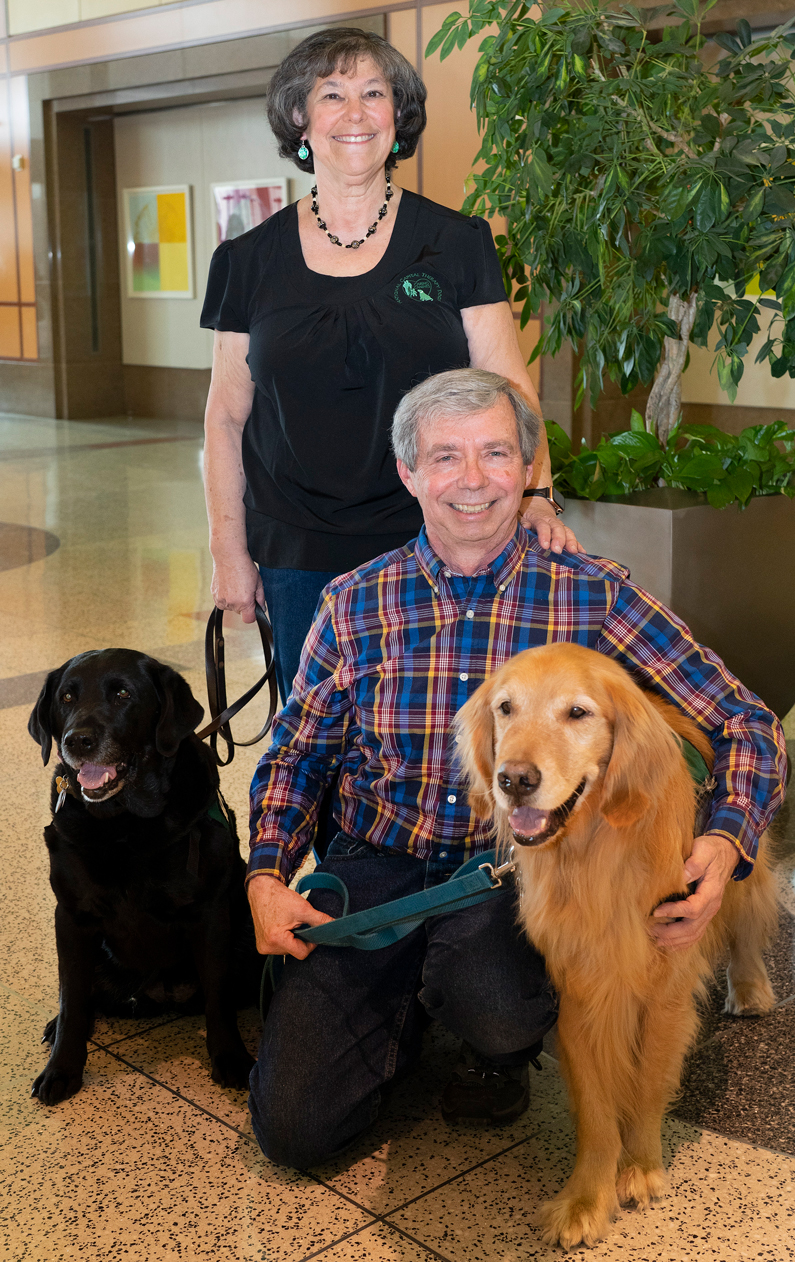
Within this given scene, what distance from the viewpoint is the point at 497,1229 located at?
1.82 metres

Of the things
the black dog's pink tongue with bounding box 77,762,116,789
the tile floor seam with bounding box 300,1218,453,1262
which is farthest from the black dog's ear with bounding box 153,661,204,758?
the tile floor seam with bounding box 300,1218,453,1262

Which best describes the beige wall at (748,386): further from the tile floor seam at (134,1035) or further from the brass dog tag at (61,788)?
the brass dog tag at (61,788)

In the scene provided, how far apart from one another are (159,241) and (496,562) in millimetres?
13228

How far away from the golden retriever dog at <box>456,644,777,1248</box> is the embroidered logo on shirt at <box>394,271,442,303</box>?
990 millimetres

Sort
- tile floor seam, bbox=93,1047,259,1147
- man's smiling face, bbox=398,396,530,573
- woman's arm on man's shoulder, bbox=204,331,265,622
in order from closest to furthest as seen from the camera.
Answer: man's smiling face, bbox=398,396,530,573, tile floor seam, bbox=93,1047,259,1147, woman's arm on man's shoulder, bbox=204,331,265,622

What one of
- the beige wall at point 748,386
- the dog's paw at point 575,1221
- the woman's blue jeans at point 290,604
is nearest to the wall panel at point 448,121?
the beige wall at point 748,386

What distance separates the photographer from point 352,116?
237 centimetres

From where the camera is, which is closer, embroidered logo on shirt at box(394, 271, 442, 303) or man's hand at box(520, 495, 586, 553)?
man's hand at box(520, 495, 586, 553)

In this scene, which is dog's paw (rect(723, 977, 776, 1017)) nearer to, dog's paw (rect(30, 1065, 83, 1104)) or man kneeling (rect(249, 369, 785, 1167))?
man kneeling (rect(249, 369, 785, 1167))

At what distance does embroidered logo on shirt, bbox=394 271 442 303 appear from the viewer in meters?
2.41

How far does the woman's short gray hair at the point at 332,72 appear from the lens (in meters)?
2.38

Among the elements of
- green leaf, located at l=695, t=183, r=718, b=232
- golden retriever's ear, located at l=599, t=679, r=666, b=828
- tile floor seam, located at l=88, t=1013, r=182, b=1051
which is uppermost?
green leaf, located at l=695, t=183, r=718, b=232

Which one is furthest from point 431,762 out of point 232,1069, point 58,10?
point 58,10

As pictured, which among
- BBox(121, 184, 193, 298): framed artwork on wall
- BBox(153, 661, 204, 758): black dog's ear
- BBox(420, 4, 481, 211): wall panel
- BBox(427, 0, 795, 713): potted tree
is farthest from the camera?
BBox(121, 184, 193, 298): framed artwork on wall
